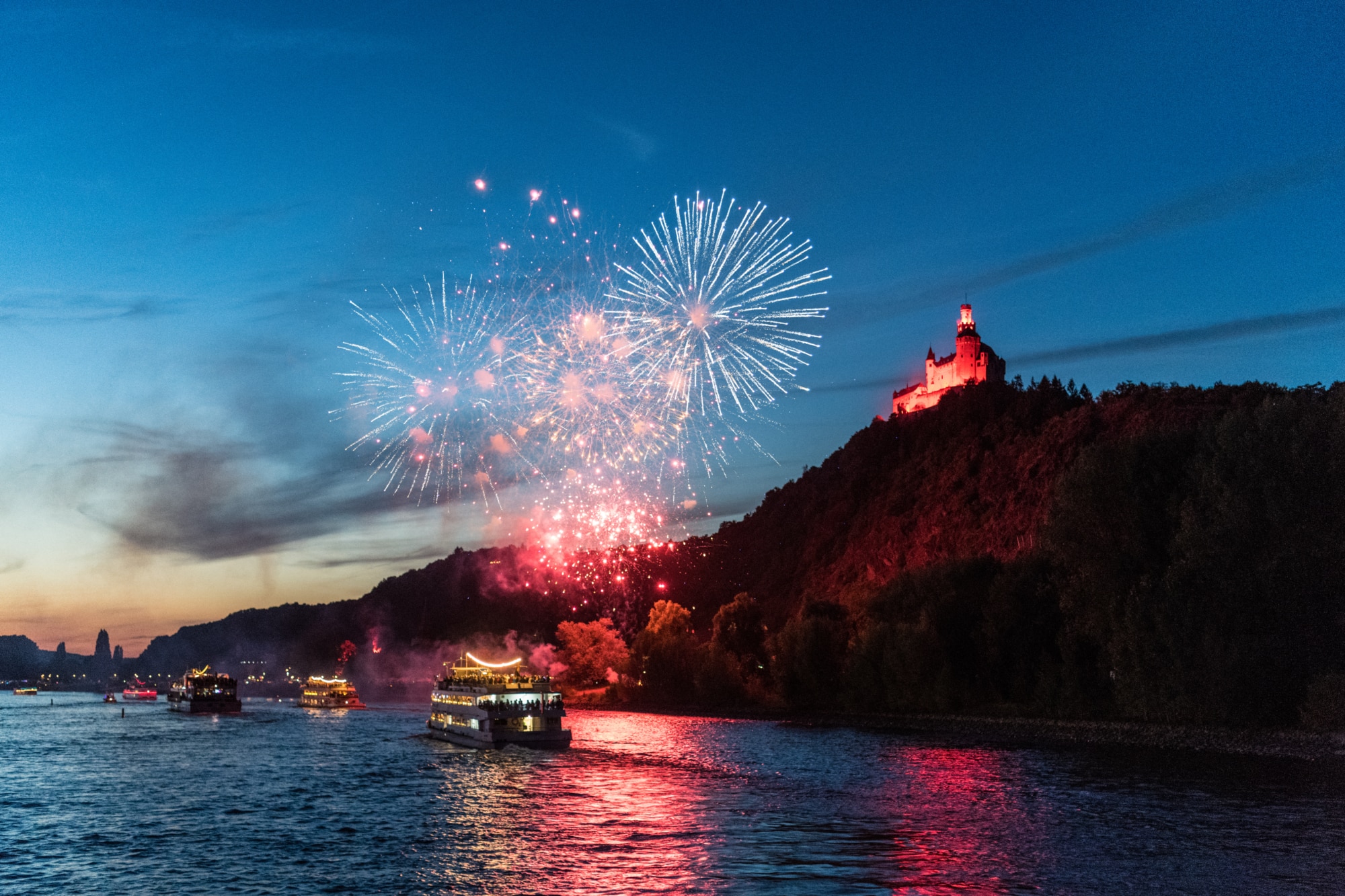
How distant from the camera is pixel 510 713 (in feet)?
286

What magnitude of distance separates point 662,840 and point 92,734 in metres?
113

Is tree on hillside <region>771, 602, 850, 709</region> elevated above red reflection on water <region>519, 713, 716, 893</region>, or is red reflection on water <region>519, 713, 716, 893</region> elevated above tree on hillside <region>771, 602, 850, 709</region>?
tree on hillside <region>771, 602, 850, 709</region>

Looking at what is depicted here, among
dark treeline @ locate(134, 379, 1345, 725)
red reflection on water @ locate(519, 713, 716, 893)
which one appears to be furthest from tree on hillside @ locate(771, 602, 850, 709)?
red reflection on water @ locate(519, 713, 716, 893)

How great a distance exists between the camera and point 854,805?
51469 mm

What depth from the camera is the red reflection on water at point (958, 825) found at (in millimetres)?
34938

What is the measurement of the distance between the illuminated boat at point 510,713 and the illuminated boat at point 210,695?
89.7 metres

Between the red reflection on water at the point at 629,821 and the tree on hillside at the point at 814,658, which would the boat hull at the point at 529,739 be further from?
the tree on hillside at the point at 814,658

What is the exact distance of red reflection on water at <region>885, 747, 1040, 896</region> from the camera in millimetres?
34938

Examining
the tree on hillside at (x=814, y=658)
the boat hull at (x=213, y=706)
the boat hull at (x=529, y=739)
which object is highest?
the tree on hillside at (x=814, y=658)

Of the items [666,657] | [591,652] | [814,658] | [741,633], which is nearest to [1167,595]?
[814,658]

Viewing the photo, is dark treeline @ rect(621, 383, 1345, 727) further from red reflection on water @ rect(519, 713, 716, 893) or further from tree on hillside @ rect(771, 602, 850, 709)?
red reflection on water @ rect(519, 713, 716, 893)

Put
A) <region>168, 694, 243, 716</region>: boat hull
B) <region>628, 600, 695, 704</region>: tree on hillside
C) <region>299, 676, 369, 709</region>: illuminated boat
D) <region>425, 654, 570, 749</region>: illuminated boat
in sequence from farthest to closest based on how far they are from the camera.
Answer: <region>299, 676, 369, 709</region>: illuminated boat, <region>168, 694, 243, 716</region>: boat hull, <region>628, 600, 695, 704</region>: tree on hillside, <region>425, 654, 570, 749</region>: illuminated boat

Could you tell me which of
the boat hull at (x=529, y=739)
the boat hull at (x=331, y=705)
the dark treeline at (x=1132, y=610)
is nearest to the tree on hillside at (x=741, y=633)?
the dark treeline at (x=1132, y=610)

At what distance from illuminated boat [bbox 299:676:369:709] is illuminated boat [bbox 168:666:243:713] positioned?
1418cm
